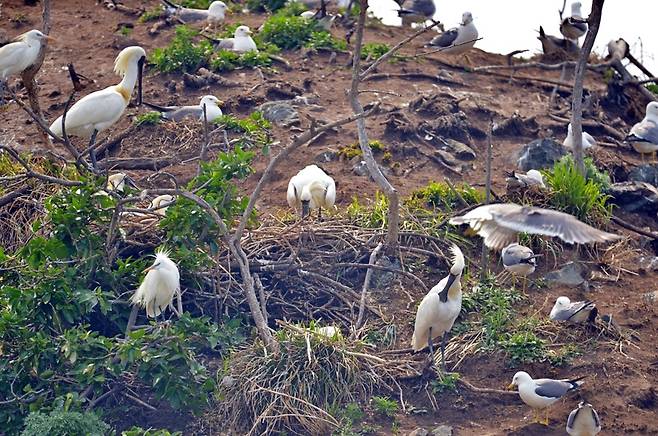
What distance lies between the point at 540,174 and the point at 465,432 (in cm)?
397

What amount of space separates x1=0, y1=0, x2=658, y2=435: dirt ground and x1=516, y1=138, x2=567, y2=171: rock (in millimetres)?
250

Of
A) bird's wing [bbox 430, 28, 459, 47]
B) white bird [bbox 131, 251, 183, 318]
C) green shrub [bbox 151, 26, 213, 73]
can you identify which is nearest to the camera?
white bird [bbox 131, 251, 183, 318]

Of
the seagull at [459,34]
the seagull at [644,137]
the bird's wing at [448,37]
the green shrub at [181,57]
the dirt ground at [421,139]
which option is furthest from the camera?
the bird's wing at [448,37]

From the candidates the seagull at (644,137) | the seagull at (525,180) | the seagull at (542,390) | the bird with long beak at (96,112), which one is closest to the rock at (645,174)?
the seagull at (644,137)

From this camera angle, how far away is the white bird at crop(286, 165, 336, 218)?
37.6ft

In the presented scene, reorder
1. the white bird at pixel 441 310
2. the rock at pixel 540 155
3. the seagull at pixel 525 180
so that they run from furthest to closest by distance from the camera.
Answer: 1. the rock at pixel 540 155
2. the seagull at pixel 525 180
3. the white bird at pixel 441 310

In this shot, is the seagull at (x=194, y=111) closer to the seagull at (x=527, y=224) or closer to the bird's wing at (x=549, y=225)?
the seagull at (x=527, y=224)

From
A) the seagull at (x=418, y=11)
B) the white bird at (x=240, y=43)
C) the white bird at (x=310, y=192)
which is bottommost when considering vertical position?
the seagull at (x=418, y=11)

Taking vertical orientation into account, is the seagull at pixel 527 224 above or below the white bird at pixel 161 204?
above

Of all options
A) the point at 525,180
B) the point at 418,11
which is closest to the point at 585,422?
the point at 525,180

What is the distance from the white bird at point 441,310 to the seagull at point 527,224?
409 mm

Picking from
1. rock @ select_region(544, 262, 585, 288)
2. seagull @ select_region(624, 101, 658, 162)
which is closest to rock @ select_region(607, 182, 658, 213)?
seagull @ select_region(624, 101, 658, 162)

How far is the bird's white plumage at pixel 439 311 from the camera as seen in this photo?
31.8 feet

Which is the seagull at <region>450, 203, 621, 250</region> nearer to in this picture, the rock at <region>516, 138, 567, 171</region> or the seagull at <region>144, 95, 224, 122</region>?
the rock at <region>516, 138, 567, 171</region>
